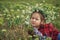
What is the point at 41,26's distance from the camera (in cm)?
400

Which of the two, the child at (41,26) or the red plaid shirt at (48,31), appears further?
the red plaid shirt at (48,31)

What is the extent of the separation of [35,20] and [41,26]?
0.79 feet

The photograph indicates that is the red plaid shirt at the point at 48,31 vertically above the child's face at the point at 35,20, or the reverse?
the child's face at the point at 35,20

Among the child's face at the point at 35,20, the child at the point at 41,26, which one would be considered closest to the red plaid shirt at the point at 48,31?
the child at the point at 41,26

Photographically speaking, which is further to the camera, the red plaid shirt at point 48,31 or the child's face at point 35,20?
the red plaid shirt at point 48,31

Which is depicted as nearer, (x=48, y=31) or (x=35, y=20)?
(x=35, y=20)

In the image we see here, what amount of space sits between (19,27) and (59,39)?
58 centimetres

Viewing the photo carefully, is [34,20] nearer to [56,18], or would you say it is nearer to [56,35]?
[56,35]

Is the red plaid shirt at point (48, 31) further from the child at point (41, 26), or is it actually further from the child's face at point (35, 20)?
the child's face at point (35, 20)

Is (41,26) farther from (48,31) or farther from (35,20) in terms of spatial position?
(35,20)

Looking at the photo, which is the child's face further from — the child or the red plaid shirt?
the red plaid shirt

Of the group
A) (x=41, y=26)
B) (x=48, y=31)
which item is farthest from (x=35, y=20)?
(x=48, y=31)

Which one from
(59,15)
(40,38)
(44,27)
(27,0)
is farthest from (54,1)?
(40,38)

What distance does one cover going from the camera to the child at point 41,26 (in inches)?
150
